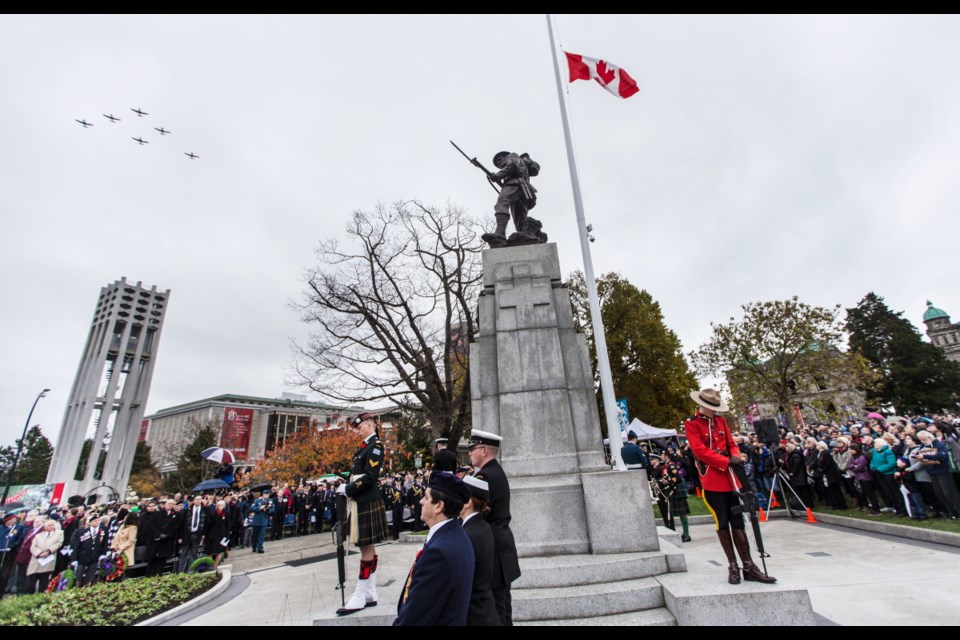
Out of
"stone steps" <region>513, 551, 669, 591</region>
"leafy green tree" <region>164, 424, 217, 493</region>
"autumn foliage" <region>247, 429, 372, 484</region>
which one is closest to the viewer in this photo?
"stone steps" <region>513, 551, 669, 591</region>

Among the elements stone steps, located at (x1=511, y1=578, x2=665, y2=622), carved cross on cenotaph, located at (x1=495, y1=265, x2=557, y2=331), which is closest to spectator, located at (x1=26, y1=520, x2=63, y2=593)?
carved cross on cenotaph, located at (x1=495, y1=265, x2=557, y2=331)

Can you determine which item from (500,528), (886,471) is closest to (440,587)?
(500,528)

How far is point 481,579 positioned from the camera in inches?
111

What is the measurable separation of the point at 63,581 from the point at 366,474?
11.4 metres

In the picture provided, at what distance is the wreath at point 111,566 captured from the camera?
1051 centimetres

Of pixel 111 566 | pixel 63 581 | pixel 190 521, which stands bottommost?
pixel 63 581

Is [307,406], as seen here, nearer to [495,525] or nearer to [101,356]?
[101,356]

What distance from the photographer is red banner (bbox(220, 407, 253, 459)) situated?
241 feet

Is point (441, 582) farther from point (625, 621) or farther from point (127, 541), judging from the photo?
point (127, 541)

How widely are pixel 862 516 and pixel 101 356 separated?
68560 millimetres

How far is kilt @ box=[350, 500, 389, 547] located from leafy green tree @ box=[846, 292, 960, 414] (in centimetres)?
5641

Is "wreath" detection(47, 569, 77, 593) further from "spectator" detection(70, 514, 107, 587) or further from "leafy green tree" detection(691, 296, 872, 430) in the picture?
"leafy green tree" detection(691, 296, 872, 430)

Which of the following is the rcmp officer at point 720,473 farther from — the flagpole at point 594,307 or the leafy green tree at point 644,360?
the leafy green tree at point 644,360
